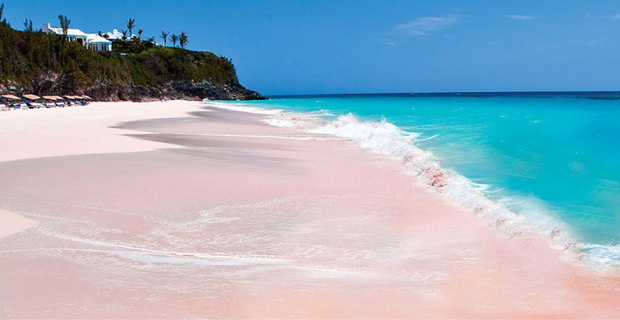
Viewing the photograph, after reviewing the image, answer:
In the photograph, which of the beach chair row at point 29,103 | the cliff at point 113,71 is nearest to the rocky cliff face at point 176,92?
the cliff at point 113,71

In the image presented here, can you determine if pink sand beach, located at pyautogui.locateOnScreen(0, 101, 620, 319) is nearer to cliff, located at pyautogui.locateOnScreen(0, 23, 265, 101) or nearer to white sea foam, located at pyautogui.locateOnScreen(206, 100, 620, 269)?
white sea foam, located at pyautogui.locateOnScreen(206, 100, 620, 269)

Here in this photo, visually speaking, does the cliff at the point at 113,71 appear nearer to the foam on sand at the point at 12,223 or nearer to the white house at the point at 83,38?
the white house at the point at 83,38

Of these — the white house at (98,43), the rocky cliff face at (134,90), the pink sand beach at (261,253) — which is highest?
the white house at (98,43)

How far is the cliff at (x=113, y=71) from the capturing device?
4928 cm

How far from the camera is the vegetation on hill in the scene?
49094 millimetres

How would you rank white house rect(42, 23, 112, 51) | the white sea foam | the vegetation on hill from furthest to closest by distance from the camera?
white house rect(42, 23, 112, 51) < the vegetation on hill < the white sea foam

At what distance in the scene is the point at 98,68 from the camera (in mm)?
62375

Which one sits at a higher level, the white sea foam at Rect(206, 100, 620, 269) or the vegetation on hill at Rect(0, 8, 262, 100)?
the vegetation on hill at Rect(0, 8, 262, 100)

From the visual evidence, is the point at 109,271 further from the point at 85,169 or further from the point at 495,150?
the point at 495,150

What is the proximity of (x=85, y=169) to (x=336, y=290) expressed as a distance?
702 cm

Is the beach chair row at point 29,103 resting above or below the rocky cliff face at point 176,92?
below

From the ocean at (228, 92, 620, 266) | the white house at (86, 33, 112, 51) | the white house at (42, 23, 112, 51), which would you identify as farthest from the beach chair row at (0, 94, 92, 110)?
the white house at (86, 33, 112, 51)

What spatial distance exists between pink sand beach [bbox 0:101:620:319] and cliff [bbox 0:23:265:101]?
44202mm

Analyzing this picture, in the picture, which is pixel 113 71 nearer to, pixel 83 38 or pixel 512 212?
pixel 83 38
